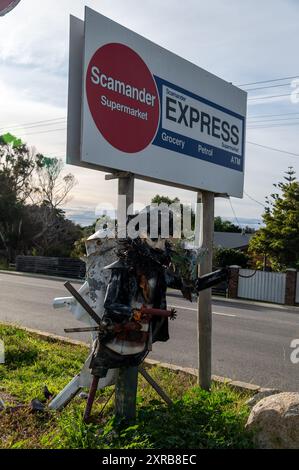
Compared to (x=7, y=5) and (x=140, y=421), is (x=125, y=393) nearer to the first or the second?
(x=140, y=421)

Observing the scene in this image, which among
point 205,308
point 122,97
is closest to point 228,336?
point 205,308

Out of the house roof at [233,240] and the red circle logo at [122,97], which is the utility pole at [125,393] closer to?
the red circle logo at [122,97]

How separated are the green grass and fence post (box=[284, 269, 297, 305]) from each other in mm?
14968

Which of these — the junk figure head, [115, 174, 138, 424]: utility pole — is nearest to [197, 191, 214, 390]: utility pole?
the junk figure head

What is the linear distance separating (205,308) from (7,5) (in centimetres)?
295

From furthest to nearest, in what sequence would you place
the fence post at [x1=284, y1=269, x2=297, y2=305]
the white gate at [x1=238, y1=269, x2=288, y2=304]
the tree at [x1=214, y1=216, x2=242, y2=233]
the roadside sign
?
1. the tree at [x1=214, y1=216, x2=242, y2=233]
2. the white gate at [x1=238, y1=269, x2=288, y2=304]
3. the fence post at [x1=284, y1=269, x2=297, y2=305]
4. the roadside sign

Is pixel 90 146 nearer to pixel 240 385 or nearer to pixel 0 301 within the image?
pixel 240 385

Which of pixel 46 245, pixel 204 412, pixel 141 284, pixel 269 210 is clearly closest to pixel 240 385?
pixel 204 412

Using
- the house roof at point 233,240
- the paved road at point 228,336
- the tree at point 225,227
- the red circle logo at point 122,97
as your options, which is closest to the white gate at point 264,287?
the paved road at point 228,336

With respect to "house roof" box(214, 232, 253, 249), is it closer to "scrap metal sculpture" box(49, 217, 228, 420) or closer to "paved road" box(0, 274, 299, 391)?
"paved road" box(0, 274, 299, 391)

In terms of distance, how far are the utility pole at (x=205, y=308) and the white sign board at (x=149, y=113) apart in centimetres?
22

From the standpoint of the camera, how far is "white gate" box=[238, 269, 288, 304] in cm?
1988

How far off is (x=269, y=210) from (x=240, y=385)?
786 inches
